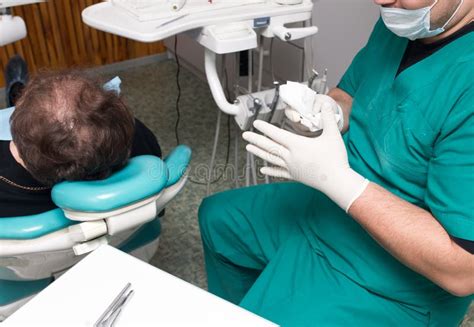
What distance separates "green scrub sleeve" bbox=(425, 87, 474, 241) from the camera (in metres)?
0.78

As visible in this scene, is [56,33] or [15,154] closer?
[15,154]

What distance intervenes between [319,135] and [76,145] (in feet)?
1.69

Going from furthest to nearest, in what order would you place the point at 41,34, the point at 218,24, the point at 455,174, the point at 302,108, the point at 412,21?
the point at 41,34, the point at 218,24, the point at 302,108, the point at 412,21, the point at 455,174

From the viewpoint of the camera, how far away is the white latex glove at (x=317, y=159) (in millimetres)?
890

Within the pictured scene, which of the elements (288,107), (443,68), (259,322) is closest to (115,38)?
(288,107)

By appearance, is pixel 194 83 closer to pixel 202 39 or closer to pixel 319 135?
pixel 202 39

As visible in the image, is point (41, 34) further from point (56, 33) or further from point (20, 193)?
point (20, 193)

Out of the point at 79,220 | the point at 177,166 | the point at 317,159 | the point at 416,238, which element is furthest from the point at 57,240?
the point at 416,238

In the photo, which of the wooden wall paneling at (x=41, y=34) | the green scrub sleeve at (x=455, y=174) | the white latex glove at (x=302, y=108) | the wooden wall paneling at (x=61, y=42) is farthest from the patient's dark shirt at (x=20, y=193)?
the wooden wall paneling at (x=41, y=34)

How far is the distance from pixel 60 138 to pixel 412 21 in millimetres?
726

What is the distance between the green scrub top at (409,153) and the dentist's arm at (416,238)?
3cm

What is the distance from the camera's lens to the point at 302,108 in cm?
103

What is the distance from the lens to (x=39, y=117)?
0.86 meters

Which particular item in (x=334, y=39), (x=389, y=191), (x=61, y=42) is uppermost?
(x=389, y=191)
